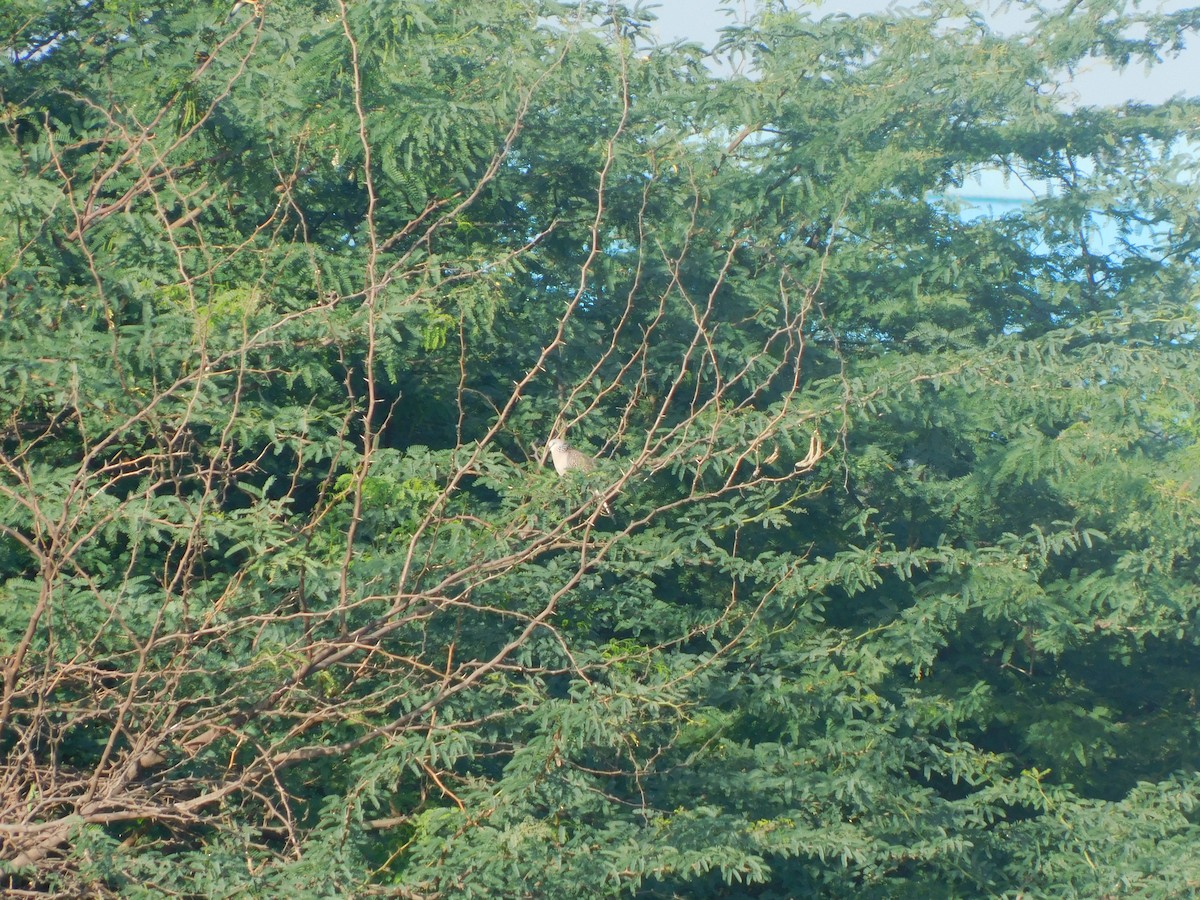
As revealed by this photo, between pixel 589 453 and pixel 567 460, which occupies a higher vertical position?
pixel 567 460

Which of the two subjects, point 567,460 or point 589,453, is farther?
point 589,453

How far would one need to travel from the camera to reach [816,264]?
22.7ft

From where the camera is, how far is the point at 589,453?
6.33m

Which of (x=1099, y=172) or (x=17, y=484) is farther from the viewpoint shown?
(x=1099, y=172)

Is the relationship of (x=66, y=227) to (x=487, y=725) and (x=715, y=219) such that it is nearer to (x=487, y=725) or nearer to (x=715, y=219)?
(x=487, y=725)

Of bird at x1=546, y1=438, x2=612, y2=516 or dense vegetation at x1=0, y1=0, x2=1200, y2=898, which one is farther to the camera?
bird at x1=546, y1=438, x2=612, y2=516

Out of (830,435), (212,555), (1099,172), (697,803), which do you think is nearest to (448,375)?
(212,555)

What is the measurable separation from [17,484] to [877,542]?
151 inches

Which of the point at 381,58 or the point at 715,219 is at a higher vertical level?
the point at 381,58

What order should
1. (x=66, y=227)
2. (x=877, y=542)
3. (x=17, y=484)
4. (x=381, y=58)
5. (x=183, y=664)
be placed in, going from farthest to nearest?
(x=877, y=542)
(x=381, y=58)
(x=66, y=227)
(x=17, y=484)
(x=183, y=664)

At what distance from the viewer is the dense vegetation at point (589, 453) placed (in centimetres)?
442

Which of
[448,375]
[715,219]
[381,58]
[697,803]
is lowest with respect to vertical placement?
[697,803]

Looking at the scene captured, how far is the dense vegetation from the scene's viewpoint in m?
4.42

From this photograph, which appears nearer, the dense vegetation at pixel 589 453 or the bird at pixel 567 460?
the dense vegetation at pixel 589 453
